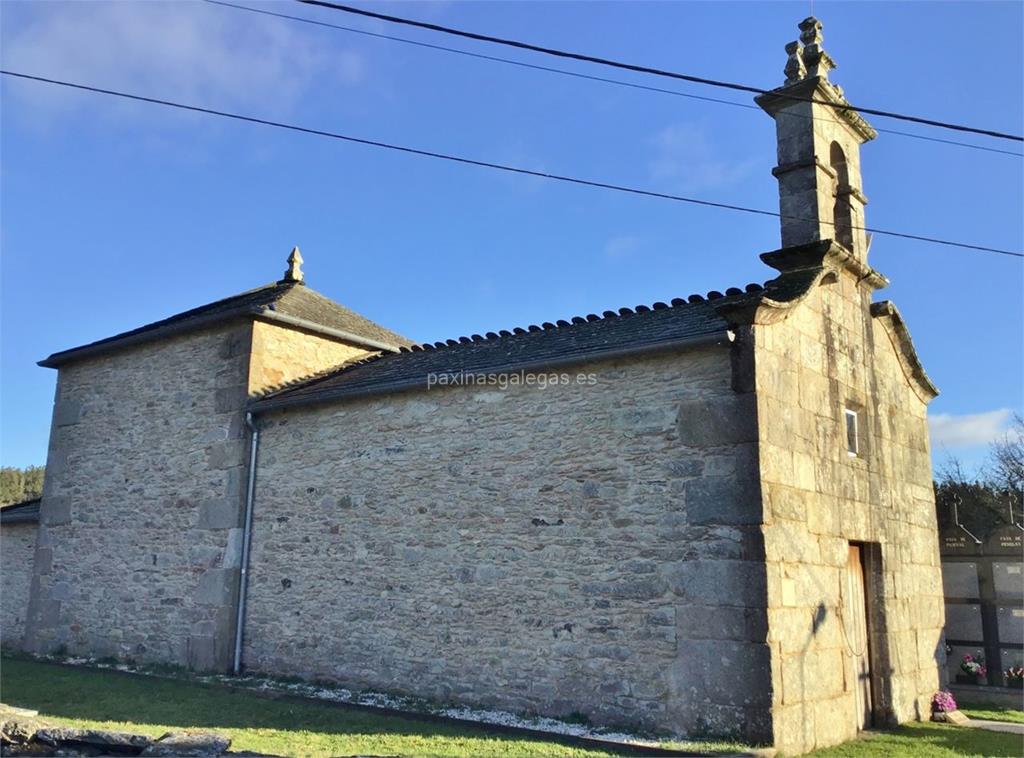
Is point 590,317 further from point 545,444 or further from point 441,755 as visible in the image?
point 441,755

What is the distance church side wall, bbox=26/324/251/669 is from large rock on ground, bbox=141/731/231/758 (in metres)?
5.00

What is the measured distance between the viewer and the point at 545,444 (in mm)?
9031

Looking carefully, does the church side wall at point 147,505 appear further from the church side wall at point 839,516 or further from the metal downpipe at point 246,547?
the church side wall at point 839,516

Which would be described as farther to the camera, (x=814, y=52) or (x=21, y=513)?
(x=21, y=513)

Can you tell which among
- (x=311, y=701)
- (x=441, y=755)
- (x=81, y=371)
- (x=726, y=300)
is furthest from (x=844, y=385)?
(x=81, y=371)

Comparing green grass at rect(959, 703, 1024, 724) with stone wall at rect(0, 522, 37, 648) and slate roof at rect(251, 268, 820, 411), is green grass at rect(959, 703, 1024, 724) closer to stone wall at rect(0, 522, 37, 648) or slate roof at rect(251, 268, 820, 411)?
slate roof at rect(251, 268, 820, 411)

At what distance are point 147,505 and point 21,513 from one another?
3895 millimetres

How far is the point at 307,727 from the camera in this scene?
8.02 meters

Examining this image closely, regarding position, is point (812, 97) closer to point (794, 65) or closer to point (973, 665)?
point (794, 65)

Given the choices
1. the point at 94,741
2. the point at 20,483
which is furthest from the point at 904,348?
the point at 20,483

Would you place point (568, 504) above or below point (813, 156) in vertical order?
below

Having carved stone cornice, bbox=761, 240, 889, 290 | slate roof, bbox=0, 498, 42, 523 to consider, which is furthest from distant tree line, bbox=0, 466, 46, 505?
carved stone cornice, bbox=761, 240, 889, 290

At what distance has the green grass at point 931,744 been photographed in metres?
7.78

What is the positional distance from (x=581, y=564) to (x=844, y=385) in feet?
12.5
